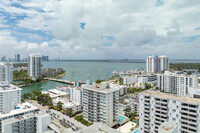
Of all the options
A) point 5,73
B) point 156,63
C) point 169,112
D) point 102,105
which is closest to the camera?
point 169,112

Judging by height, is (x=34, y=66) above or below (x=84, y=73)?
above

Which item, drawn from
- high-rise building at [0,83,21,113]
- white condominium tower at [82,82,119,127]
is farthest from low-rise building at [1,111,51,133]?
high-rise building at [0,83,21,113]

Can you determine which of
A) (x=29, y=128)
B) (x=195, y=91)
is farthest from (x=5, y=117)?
(x=195, y=91)

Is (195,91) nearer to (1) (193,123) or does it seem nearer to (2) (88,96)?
(1) (193,123)

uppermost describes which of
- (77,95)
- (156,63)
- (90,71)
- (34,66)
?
(156,63)

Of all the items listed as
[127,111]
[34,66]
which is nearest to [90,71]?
[34,66]

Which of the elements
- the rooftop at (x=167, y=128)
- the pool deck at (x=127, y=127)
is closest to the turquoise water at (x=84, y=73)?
the pool deck at (x=127, y=127)

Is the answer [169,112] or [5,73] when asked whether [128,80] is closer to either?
[169,112]
